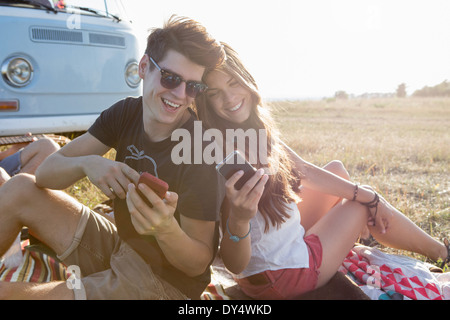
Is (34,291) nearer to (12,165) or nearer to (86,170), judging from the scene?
(86,170)

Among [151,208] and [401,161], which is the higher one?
[151,208]

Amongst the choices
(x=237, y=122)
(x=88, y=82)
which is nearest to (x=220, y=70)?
(x=237, y=122)

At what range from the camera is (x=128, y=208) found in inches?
71.9

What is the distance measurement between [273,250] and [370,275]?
2.94 feet

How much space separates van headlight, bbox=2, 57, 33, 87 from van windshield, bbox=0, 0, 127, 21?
24.9 inches

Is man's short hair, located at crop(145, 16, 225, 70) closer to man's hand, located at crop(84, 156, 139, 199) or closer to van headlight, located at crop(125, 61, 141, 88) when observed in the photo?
man's hand, located at crop(84, 156, 139, 199)

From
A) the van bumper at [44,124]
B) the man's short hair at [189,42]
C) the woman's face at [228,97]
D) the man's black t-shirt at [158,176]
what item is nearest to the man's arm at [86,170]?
the man's black t-shirt at [158,176]

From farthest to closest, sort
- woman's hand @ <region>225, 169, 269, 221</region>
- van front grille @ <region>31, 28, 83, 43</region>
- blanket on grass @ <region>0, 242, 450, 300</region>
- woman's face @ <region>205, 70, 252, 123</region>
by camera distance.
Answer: van front grille @ <region>31, 28, 83, 43</region> < woman's face @ <region>205, 70, 252, 123</region> < blanket on grass @ <region>0, 242, 450, 300</region> < woman's hand @ <region>225, 169, 269, 221</region>

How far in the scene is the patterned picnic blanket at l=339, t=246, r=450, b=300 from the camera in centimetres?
249

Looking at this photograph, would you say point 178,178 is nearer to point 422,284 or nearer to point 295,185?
point 295,185

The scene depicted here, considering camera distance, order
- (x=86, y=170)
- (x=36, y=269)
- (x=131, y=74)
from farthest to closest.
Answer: (x=131, y=74), (x=36, y=269), (x=86, y=170)

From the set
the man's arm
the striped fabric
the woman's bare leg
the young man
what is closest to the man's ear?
the young man

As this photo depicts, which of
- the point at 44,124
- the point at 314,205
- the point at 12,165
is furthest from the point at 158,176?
the point at 44,124

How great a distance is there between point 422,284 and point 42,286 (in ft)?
7.43
